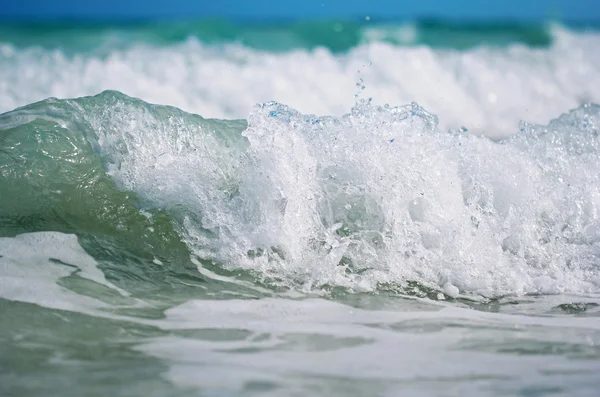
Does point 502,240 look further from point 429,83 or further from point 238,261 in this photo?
point 429,83

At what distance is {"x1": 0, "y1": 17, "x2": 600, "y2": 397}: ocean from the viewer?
2146 mm

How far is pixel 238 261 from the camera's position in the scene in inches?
122

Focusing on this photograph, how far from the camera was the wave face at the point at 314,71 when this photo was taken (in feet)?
34.7

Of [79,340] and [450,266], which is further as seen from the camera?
[450,266]

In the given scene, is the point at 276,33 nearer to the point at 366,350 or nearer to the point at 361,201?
the point at 361,201

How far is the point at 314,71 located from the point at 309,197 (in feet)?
27.8

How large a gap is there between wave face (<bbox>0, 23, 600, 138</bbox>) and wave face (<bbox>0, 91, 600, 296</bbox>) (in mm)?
6286

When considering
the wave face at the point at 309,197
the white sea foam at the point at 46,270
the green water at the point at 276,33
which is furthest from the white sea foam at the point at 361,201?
the green water at the point at 276,33

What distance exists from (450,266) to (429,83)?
8.79 m

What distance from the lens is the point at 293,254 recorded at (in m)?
3.09

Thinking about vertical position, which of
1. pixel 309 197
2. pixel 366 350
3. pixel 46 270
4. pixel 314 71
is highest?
pixel 314 71

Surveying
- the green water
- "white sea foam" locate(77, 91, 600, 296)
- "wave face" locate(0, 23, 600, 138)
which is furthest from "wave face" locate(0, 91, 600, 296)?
the green water

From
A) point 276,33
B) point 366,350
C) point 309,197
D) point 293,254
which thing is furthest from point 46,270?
point 276,33

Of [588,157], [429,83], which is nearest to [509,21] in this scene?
[429,83]
